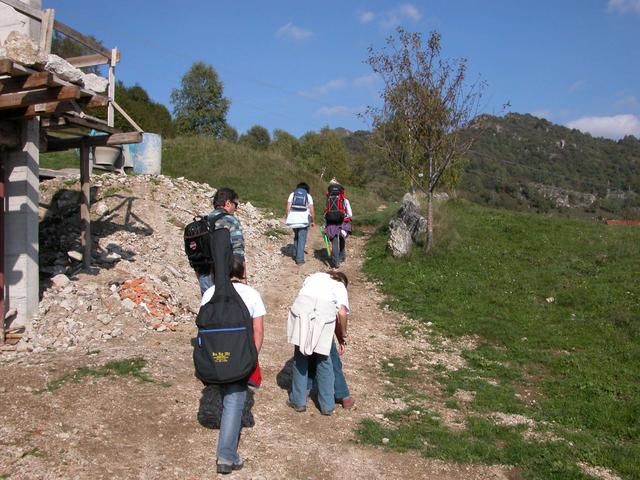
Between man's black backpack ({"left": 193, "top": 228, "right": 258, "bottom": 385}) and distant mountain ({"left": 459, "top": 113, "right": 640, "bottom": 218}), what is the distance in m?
51.2

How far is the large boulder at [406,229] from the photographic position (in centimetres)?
1318

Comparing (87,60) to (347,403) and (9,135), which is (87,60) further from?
(347,403)

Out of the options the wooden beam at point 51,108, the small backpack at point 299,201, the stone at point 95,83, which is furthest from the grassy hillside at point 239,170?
the wooden beam at point 51,108

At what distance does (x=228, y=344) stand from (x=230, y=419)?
597mm

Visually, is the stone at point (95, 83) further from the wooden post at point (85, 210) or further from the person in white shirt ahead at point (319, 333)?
the person in white shirt ahead at point (319, 333)

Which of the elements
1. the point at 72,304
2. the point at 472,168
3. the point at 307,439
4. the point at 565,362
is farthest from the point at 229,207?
Result: the point at 472,168

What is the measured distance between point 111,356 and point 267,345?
80.4 inches

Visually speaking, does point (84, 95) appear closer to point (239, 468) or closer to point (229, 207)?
point (229, 207)

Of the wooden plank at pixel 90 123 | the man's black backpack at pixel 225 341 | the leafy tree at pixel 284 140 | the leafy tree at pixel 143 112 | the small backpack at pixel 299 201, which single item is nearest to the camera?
the man's black backpack at pixel 225 341

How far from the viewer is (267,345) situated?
762 cm

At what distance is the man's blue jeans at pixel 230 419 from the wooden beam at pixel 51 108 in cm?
358

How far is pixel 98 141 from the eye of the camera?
8914 mm

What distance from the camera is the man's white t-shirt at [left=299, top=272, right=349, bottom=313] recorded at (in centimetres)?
526

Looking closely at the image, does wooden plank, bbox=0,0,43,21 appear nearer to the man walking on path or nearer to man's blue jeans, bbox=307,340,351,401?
man's blue jeans, bbox=307,340,351,401
